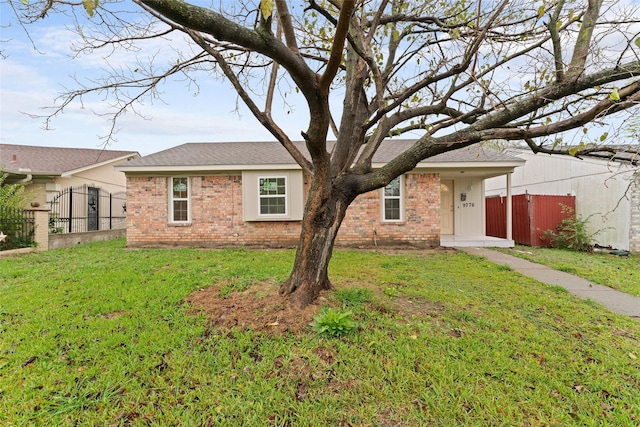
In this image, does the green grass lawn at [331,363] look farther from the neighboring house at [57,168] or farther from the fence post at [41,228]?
the neighboring house at [57,168]

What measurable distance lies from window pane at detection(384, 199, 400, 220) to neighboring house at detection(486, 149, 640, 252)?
439 centimetres

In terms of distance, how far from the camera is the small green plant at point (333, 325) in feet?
10.2

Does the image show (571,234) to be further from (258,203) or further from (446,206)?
(258,203)

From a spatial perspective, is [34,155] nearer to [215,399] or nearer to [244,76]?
[244,76]

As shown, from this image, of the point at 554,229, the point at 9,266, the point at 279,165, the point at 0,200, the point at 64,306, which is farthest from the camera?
the point at 554,229

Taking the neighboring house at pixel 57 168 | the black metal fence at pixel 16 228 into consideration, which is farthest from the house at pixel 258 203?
the neighboring house at pixel 57 168

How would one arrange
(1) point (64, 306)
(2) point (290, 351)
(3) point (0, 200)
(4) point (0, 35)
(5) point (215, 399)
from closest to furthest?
(5) point (215, 399)
(2) point (290, 351)
(4) point (0, 35)
(1) point (64, 306)
(3) point (0, 200)

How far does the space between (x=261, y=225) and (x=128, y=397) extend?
7661 mm

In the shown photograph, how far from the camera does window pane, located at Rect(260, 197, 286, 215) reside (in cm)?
977

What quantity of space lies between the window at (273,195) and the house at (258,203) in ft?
0.11

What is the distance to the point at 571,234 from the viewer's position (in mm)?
10023

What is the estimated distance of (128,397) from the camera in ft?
7.57

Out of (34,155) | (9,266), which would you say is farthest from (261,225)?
(34,155)

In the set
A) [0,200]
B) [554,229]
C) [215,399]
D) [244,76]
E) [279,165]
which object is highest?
[244,76]
